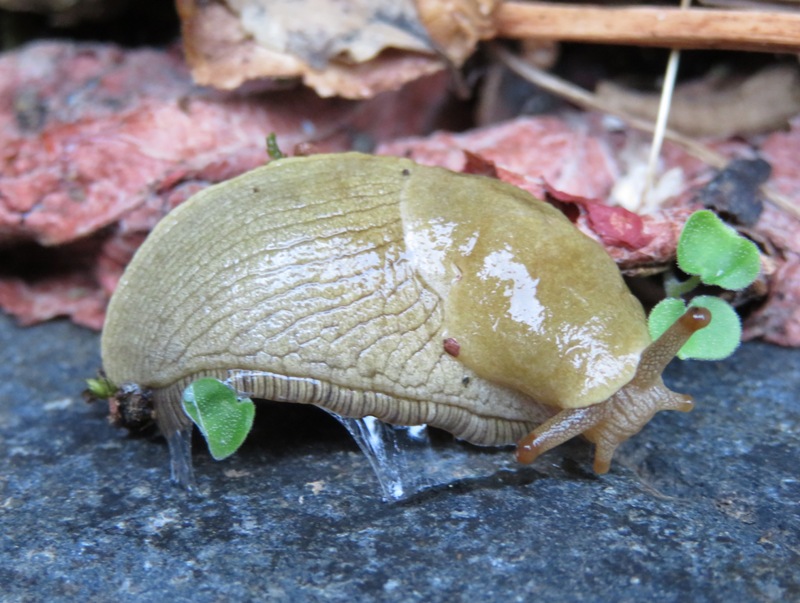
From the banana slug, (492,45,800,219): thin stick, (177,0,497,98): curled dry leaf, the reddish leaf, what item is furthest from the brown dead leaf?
the banana slug

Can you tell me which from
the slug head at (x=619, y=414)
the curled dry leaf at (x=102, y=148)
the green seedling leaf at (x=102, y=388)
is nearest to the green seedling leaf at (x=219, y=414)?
the green seedling leaf at (x=102, y=388)

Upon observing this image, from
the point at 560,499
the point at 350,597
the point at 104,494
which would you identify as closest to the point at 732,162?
the point at 560,499

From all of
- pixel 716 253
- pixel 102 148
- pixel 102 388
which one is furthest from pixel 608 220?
pixel 102 148

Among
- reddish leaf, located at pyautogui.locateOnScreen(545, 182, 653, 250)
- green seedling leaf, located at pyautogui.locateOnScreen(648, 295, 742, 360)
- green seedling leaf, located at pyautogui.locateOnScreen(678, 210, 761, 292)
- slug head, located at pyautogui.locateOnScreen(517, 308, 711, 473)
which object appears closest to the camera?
slug head, located at pyautogui.locateOnScreen(517, 308, 711, 473)

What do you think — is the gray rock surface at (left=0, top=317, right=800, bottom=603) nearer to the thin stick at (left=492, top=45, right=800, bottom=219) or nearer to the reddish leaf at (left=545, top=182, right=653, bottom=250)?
the reddish leaf at (left=545, top=182, right=653, bottom=250)

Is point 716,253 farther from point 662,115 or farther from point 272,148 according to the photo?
point 272,148

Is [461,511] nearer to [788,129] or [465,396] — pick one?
[465,396]

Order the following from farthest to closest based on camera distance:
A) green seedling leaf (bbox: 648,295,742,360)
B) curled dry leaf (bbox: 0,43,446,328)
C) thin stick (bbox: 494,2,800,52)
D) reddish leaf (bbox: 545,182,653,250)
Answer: curled dry leaf (bbox: 0,43,446,328), thin stick (bbox: 494,2,800,52), reddish leaf (bbox: 545,182,653,250), green seedling leaf (bbox: 648,295,742,360)
